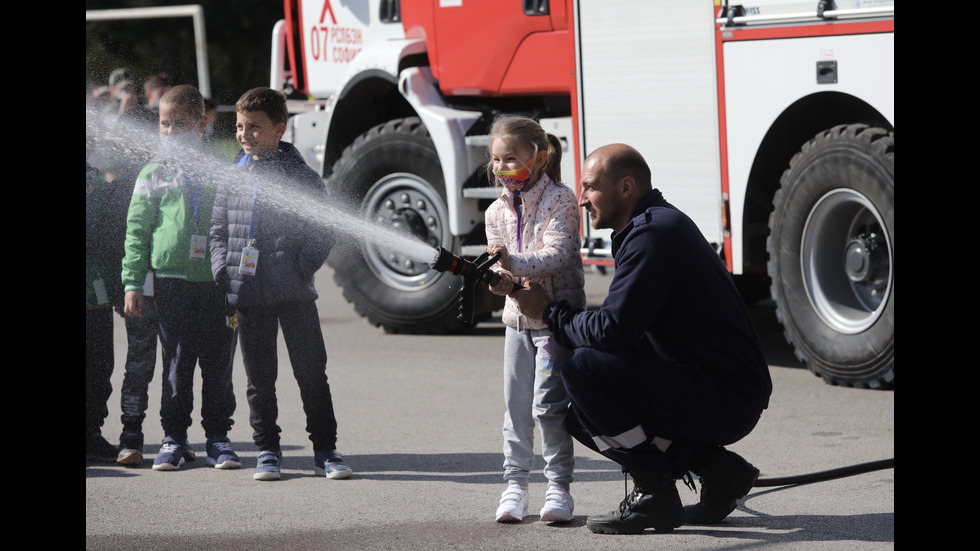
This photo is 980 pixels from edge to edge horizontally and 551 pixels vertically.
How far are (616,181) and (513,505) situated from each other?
4.12 feet

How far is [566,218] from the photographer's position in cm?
541

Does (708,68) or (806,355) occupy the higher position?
(708,68)

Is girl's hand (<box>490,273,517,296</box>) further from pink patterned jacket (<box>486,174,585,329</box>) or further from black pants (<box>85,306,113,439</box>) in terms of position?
black pants (<box>85,306,113,439</box>)

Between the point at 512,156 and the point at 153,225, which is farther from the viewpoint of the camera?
the point at 153,225

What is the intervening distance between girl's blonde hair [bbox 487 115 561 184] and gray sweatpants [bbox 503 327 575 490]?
640mm

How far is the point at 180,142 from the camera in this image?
258 inches

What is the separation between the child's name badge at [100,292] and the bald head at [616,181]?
2.67m

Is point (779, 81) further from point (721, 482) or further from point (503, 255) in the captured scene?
point (721, 482)

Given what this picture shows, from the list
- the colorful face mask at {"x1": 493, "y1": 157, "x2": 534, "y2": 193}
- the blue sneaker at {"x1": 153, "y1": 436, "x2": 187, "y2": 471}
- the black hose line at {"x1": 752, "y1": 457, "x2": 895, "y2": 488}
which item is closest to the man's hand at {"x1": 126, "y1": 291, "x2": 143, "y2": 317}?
the blue sneaker at {"x1": 153, "y1": 436, "x2": 187, "y2": 471}

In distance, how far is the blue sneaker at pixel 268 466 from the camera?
6270 millimetres

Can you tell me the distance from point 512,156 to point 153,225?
6.53 ft

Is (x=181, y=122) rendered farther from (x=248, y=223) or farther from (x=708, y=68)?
(x=708, y=68)
